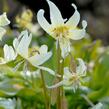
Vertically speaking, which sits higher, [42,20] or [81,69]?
[42,20]

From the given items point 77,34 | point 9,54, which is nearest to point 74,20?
point 77,34

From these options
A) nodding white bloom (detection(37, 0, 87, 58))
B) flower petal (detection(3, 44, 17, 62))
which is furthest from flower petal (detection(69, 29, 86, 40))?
flower petal (detection(3, 44, 17, 62))

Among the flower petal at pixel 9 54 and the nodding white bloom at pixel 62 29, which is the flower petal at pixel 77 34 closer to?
the nodding white bloom at pixel 62 29

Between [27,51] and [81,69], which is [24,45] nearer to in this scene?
[27,51]

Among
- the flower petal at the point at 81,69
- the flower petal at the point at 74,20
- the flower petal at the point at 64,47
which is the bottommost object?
the flower petal at the point at 81,69

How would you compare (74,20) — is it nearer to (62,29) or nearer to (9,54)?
(62,29)

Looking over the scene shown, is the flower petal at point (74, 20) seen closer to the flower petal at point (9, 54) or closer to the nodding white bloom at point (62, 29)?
the nodding white bloom at point (62, 29)

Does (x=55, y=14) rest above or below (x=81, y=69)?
above

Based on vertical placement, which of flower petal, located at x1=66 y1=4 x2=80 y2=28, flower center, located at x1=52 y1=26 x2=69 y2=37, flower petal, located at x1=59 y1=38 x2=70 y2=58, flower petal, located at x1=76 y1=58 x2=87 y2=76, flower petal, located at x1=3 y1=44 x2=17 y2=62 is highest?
flower petal, located at x1=66 y1=4 x2=80 y2=28

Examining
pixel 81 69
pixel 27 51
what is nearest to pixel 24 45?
pixel 27 51

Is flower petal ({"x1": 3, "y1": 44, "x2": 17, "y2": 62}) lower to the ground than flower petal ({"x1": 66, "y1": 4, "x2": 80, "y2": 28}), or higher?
lower

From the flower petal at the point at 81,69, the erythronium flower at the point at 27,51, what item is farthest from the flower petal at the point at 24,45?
the flower petal at the point at 81,69

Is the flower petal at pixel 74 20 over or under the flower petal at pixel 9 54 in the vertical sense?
over

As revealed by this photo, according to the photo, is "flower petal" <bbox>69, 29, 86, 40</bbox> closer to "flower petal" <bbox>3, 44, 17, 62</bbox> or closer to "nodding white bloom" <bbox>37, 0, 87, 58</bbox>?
"nodding white bloom" <bbox>37, 0, 87, 58</bbox>
